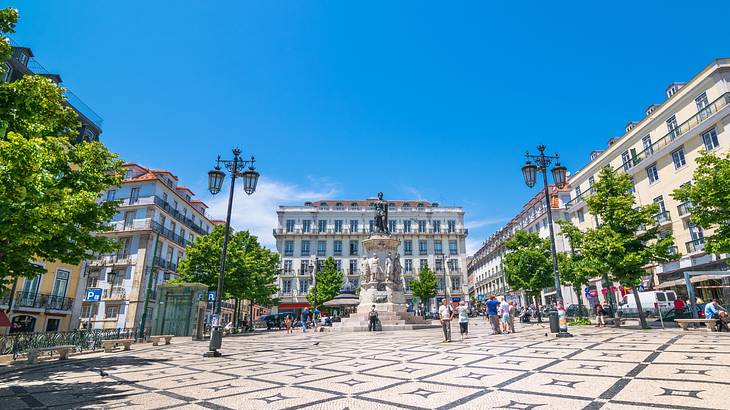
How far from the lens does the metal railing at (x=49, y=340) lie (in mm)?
12062

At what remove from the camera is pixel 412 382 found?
617 cm

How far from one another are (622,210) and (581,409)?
1858 centimetres

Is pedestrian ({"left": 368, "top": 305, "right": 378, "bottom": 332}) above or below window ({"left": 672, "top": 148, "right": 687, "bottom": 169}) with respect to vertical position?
below

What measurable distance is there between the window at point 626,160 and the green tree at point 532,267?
983 centimetres

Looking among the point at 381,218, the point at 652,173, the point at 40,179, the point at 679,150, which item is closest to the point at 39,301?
the point at 381,218

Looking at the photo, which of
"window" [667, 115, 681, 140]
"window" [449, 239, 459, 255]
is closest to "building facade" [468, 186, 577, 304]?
"window" [449, 239, 459, 255]

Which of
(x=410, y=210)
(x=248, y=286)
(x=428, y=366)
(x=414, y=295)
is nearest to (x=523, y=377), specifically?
(x=428, y=366)

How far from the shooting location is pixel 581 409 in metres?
4.27

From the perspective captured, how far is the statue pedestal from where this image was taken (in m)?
21.9

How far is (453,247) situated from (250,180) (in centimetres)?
5030

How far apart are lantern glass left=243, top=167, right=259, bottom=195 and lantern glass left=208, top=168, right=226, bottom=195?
0.81 meters

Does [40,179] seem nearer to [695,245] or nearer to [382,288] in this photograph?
[382,288]

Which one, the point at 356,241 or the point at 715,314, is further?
the point at 356,241

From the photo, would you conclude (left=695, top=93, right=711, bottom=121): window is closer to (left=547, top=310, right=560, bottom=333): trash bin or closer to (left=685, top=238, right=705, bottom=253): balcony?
(left=685, top=238, right=705, bottom=253): balcony
